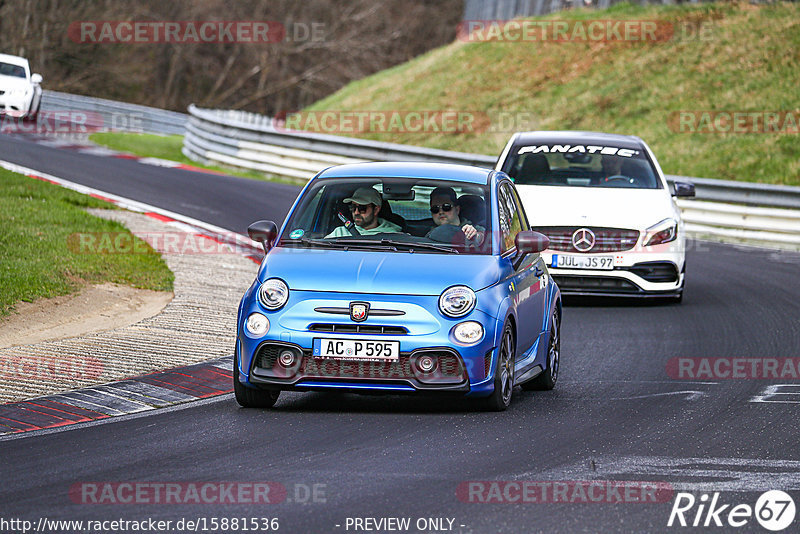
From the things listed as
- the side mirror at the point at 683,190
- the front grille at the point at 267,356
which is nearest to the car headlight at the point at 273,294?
the front grille at the point at 267,356

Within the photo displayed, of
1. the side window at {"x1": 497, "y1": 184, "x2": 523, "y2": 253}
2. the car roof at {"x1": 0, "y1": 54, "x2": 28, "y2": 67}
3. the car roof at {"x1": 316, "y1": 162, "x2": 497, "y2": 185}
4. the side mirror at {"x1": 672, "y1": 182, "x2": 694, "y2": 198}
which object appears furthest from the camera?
the car roof at {"x1": 0, "y1": 54, "x2": 28, "y2": 67}

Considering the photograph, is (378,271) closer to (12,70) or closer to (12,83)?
(12,83)

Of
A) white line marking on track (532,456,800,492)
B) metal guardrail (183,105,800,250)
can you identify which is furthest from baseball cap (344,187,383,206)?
metal guardrail (183,105,800,250)

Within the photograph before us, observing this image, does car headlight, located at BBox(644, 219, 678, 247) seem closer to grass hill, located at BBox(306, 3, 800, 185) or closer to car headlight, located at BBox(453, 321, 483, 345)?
car headlight, located at BBox(453, 321, 483, 345)

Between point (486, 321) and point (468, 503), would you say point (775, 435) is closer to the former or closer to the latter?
point (486, 321)

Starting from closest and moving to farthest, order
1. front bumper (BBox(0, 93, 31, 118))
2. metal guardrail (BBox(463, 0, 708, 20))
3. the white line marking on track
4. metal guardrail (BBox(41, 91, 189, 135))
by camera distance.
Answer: the white line marking on track, front bumper (BBox(0, 93, 31, 118)), metal guardrail (BBox(463, 0, 708, 20)), metal guardrail (BBox(41, 91, 189, 135))

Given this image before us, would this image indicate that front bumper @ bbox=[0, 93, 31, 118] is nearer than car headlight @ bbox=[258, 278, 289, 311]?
No

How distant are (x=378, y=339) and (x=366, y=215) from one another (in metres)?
1.42

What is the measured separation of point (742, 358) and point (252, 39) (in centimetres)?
5130

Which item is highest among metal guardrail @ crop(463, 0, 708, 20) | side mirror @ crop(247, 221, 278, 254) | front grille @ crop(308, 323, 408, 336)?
metal guardrail @ crop(463, 0, 708, 20)

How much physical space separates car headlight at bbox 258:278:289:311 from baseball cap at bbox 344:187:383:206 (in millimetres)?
1150

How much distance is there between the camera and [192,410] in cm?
877

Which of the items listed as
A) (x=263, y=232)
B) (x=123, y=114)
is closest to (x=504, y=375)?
(x=263, y=232)

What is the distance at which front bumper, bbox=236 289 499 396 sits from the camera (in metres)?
8.37
